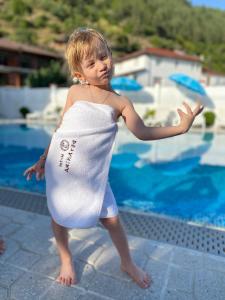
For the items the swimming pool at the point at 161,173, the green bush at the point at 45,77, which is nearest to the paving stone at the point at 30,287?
the swimming pool at the point at 161,173

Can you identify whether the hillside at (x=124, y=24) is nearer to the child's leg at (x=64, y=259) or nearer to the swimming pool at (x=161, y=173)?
the swimming pool at (x=161, y=173)

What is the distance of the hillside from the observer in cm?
4119

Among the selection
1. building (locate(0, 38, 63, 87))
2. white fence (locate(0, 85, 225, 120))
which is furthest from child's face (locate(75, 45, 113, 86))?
building (locate(0, 38, 63, 87))

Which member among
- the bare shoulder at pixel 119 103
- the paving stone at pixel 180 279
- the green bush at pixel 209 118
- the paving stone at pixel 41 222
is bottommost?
the green bush at pixel 209 118

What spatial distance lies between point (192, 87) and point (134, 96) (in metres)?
3.81

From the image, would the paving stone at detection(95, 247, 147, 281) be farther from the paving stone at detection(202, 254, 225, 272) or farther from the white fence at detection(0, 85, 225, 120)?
the white fence at detection(0, 85, 225, 120)

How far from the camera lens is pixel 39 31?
43.8 meters

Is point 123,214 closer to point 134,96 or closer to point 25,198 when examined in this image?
point 25,198

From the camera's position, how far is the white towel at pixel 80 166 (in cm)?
157

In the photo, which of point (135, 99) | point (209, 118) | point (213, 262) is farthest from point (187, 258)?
point (135, 99)

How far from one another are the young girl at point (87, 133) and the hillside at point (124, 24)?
1570 inches

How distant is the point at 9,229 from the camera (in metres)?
2.70

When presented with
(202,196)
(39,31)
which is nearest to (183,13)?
(39,31)

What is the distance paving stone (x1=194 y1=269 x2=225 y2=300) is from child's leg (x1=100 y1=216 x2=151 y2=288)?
0.37m
